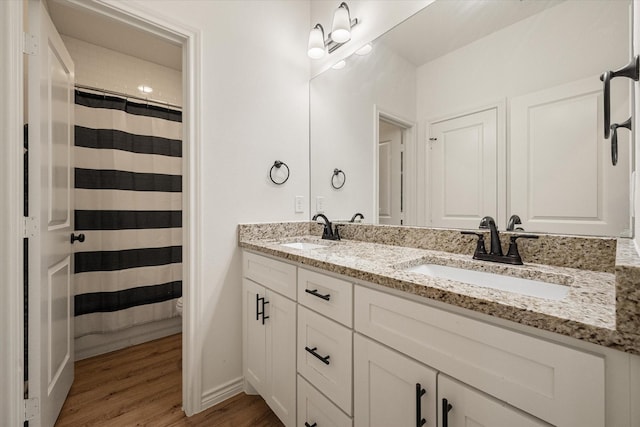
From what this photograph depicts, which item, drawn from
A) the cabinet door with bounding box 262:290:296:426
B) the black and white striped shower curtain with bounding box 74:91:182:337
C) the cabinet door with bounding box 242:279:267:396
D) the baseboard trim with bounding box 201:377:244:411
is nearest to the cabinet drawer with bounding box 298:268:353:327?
the cabinet door with bounding box 262:290:296:426

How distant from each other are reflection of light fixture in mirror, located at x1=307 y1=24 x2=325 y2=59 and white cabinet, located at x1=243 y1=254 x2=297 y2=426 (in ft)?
4.82

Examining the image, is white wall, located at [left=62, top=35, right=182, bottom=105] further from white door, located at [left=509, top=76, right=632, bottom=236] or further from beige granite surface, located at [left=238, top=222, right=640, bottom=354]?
white door, located at [left=509, top=76, right=632, bottom=236]

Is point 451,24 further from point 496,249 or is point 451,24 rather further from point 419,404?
point 419,404

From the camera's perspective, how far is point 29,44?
120cm

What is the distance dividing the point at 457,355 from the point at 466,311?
106mm

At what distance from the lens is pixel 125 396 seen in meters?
1.64

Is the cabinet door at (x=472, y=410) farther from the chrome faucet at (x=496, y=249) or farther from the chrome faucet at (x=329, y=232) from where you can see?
the chrome faucet at (x=329, y=232)

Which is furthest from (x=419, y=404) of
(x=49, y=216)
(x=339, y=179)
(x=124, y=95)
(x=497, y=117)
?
(x=124, y=95)

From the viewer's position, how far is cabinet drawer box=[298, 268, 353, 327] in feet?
3.16

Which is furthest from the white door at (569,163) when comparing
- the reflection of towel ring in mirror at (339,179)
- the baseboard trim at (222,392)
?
the baseboard trim at (222,392)

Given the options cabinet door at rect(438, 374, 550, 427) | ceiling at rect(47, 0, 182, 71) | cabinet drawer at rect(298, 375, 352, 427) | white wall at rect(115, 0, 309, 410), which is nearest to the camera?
cabinet door at rect(438, 374, 550, 427)

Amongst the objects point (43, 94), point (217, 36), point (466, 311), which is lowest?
point (466, 311)

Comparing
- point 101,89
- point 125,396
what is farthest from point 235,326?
point 101,89

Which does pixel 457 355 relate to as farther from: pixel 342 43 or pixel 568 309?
pixel 342 43
